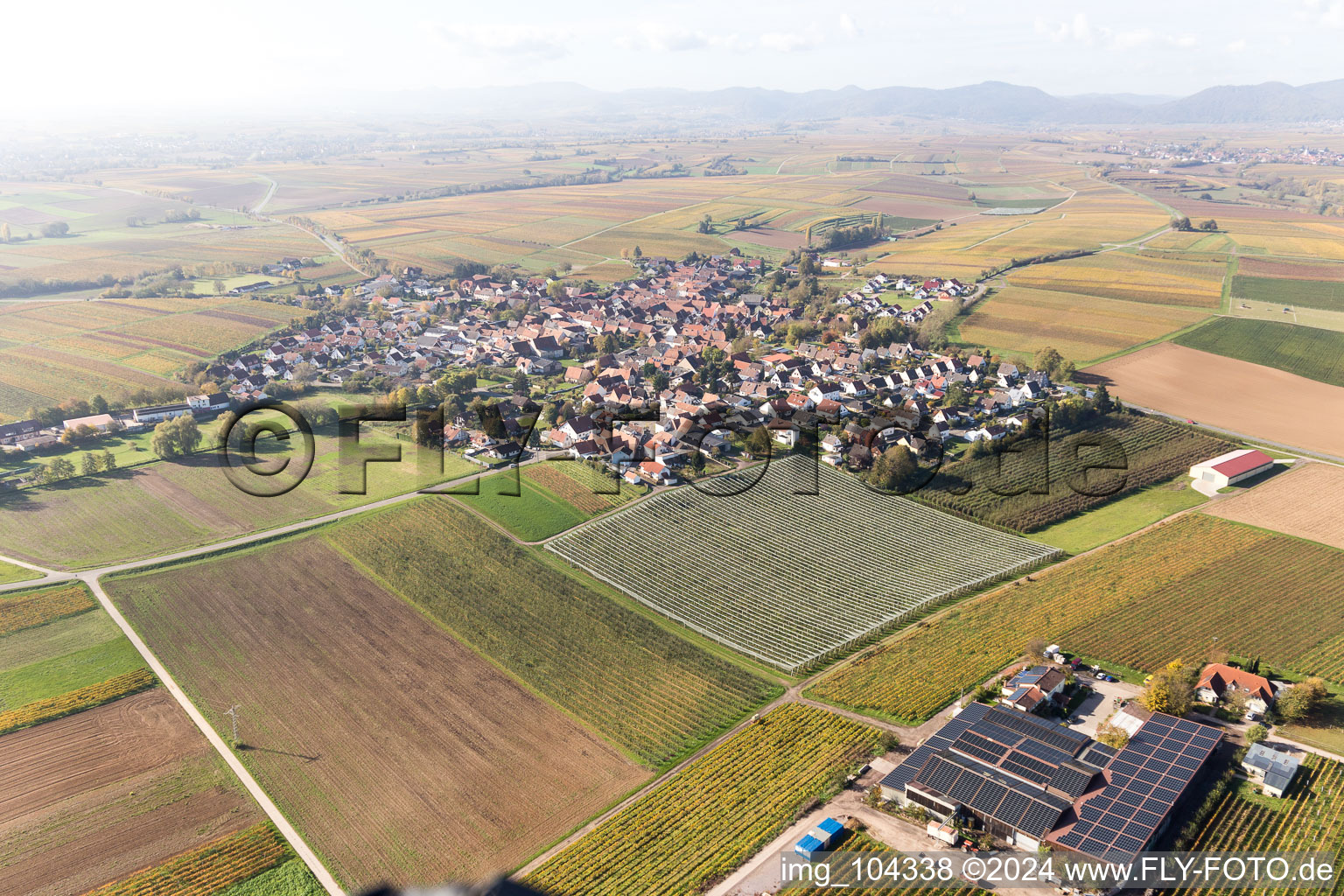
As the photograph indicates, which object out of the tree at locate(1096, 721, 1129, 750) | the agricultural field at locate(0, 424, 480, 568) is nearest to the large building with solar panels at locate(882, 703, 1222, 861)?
the tree at locate(1096, 721, 1129, 750)

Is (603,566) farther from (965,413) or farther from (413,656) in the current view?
(965,413)

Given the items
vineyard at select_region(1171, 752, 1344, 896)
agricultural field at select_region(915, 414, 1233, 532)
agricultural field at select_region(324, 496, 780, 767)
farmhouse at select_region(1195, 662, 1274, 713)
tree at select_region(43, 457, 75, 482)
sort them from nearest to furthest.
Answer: vineyard at select_region(1171, 752, 1344, 896), farmhouse at select_region(1195, 662, 1274, 713), agricultural field at select_region(324, 496, 780, 767), agricultural field at select_region(915, 414, 1233, 532), tree at select_region(43, 457, 75, 482)

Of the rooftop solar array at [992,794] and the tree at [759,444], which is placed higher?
the tree at [759,444]

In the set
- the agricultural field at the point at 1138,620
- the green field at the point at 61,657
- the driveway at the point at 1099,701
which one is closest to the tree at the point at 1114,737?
the driveway at the point at 1099,701

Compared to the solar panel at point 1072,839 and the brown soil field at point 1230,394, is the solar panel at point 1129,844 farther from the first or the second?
the brown soil field at point 1230,394

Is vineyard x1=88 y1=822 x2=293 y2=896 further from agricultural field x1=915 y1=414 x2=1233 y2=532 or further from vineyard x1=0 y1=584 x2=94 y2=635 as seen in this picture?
agricultural field x1=915 y1=414 x2=1233 y2=532

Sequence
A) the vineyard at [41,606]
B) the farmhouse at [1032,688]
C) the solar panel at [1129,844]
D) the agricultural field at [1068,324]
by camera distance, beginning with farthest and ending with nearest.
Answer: the agricultural field at [1068,324] → the vineyard at [41,606] → the farmhouse at [1032,688] → the solar panel at [1129,844]
